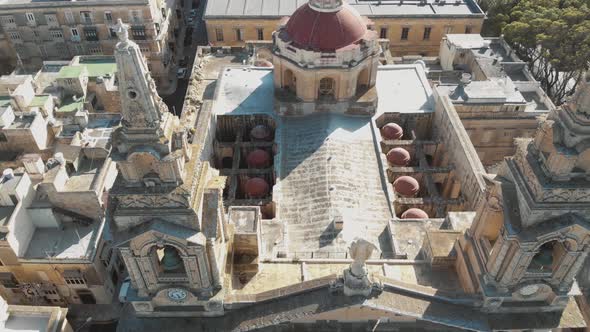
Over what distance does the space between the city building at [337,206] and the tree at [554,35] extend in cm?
1691

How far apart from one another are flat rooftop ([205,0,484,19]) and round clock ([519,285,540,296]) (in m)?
50.1

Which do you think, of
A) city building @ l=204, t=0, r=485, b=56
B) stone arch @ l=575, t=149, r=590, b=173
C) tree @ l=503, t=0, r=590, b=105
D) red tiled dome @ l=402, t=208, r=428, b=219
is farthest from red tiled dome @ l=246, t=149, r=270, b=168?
tree @ l=503, t=0, r=590, b=105

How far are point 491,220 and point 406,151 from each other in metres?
19.6

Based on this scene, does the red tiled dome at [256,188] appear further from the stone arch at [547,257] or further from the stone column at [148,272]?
the stone arch at [547,257]

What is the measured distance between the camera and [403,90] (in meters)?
52.6

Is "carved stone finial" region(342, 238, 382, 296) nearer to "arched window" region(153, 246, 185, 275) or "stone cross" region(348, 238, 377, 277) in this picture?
"stone cross" region(348, 238, 377, 277)

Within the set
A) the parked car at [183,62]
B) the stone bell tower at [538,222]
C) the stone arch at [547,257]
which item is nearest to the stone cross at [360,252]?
the stone bell tower at [538,222]

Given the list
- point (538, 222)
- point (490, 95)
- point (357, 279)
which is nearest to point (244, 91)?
point (490, 95)

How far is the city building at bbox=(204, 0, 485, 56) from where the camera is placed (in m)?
68.8

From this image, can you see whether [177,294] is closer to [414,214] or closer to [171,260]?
[171,260]

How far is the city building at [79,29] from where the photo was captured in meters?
66.8

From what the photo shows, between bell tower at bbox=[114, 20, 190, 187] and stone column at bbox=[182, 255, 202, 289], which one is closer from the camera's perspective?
bell tower at bbox=[114, 20, 190, 187]

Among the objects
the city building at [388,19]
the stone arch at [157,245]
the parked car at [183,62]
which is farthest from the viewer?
the parked car at [183,62]

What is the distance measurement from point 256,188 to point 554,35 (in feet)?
141
